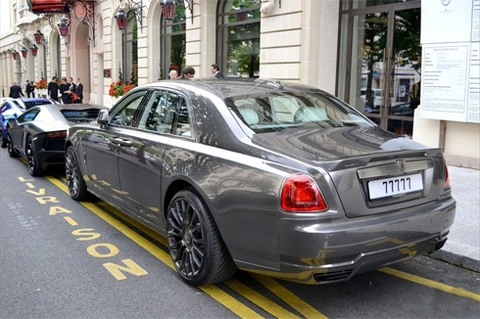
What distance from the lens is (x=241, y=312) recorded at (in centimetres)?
364

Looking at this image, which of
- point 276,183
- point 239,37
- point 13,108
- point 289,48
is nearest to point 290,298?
point 276,183

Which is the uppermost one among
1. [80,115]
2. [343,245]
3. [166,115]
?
[166,115]

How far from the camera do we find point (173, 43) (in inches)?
776

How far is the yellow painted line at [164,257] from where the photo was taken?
3.67 metres

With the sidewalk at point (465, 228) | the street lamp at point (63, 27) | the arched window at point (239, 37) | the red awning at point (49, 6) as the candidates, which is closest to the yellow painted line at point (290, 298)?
the sidewalk at point (465, 228)

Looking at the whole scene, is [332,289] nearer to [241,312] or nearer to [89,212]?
[241,312]

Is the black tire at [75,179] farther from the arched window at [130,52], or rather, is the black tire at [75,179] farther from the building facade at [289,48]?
the arched window at [130,52]

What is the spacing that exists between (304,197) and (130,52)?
21.6m

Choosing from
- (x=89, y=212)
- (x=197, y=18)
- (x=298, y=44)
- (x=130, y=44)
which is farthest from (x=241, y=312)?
(x=130, y=44)

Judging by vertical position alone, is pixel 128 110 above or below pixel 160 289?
above

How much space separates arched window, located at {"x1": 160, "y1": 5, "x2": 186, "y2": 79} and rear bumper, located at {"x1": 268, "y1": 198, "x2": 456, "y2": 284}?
16.3 metres

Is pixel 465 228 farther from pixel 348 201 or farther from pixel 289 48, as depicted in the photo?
pixel 289 48

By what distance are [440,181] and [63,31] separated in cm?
2647

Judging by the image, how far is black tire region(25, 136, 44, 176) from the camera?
29.3ft
